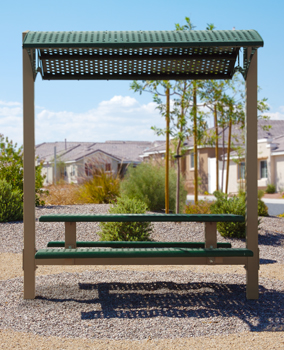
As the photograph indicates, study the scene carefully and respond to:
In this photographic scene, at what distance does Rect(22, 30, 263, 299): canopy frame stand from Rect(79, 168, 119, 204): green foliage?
7592 millimetres

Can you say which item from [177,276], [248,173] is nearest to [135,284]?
[177,276]

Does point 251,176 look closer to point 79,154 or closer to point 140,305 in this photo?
point 140,305

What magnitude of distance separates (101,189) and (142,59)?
26.4 feet

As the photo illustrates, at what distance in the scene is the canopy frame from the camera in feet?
14.3

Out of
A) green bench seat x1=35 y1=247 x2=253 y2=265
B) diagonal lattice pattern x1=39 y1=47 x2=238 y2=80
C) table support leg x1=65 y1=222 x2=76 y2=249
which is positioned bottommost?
green bench seat x1=35 y1=247 x2=253 y2=265

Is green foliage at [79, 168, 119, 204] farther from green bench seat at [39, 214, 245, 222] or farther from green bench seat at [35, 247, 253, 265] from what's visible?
green bench seat at [35, 247, 253, 265]

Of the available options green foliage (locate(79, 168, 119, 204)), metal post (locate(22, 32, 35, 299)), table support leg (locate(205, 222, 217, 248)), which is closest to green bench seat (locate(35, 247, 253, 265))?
metal post (locate(22, 32, 35, 299))

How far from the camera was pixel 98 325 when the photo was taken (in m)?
3.85

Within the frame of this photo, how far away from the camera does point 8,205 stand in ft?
33.5

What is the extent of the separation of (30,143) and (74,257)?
132 cm

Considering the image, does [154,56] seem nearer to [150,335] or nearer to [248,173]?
[248,173]

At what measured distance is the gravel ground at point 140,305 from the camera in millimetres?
3775

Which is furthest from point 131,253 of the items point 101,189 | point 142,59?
point 101,189

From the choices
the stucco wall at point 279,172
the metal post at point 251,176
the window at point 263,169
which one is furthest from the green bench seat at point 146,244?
the window at point 263,169
